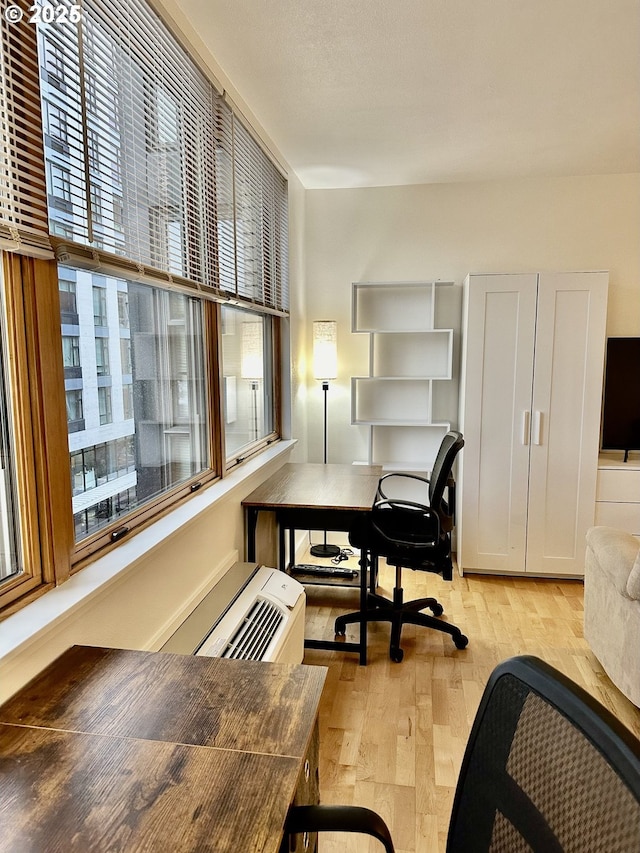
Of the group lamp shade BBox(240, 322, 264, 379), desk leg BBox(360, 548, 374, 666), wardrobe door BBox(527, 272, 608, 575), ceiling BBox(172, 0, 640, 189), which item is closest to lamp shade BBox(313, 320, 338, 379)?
lamp shade BBox(240, 322, 264, 379)

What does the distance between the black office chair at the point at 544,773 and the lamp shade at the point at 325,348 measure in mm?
3385

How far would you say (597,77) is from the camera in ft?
8.16

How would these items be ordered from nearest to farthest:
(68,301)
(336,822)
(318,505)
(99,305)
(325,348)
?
(336,822) → (68,301) → (99,305) → (318,505) → (325,348)

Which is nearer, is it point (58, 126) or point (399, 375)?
point (58, 126)

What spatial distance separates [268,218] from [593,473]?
8.72 feet

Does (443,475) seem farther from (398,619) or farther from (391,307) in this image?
(391,307)

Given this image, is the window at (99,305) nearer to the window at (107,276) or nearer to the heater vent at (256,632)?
the window at (107,276)

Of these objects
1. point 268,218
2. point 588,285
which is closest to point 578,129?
point 588,285

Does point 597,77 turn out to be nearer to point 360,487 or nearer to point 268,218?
point 268,218

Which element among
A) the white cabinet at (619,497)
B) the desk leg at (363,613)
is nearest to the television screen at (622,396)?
the white cabinet at (619,497)

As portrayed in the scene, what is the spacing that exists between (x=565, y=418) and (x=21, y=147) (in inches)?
133

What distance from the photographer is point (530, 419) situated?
3.68 meters

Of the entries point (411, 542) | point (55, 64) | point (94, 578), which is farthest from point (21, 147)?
point (411, 542)

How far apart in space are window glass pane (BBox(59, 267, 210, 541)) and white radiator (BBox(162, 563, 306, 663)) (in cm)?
48
